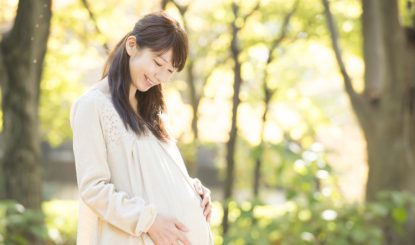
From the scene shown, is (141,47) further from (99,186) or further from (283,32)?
(283,32)

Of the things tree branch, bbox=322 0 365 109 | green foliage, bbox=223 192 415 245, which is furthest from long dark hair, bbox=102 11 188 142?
tree branch, bbox=322 0 365 109

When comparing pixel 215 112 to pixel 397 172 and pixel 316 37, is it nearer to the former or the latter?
pixel 316 37

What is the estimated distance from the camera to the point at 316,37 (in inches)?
400

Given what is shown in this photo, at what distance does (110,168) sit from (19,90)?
11.2 ft

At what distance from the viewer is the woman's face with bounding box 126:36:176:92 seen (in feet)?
8.69

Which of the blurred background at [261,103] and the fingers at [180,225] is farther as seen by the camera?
the blurred background at [261,103]

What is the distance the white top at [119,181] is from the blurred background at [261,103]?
19.7 inches

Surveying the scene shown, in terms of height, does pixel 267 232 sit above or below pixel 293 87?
above

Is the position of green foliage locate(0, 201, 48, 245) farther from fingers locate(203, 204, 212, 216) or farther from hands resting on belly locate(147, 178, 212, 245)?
hands resting on belly locate(147, 178, 212, 245)

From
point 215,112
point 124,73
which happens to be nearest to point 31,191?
point 124,73

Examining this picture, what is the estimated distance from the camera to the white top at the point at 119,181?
8.27ft

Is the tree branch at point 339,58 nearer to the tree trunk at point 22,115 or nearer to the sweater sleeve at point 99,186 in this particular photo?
the tree trunk at point 22,115

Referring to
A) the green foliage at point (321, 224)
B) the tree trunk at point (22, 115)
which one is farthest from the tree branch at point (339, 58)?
the tree trunk at point (22, 115)

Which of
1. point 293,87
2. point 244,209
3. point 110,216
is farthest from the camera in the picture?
point 293,87
